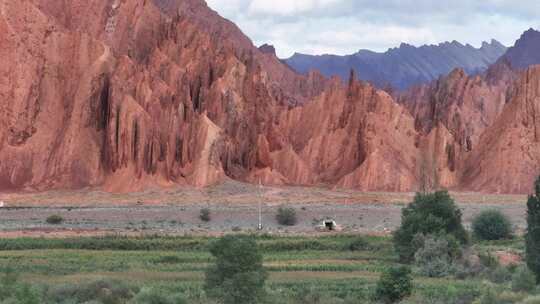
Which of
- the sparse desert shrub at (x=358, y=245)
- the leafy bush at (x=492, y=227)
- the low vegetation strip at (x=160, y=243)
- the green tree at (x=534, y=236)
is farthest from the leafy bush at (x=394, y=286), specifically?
the leafy bush at (x=492, y=227)

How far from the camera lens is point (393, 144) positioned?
4395 inches

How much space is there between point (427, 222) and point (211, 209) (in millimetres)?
30260

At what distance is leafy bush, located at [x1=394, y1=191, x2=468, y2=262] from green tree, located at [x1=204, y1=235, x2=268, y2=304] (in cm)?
1800

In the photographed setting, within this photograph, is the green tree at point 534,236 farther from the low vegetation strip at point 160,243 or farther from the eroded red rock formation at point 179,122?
the eroded red rock formation at point 179,122

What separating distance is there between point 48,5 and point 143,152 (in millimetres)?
29070

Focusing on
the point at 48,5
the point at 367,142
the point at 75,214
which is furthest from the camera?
the point at 48,5

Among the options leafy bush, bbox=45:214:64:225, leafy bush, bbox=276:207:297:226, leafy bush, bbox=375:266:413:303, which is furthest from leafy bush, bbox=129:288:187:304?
leafy bush, bbox=276:207:297:226

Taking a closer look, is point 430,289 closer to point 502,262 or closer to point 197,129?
point 502,262

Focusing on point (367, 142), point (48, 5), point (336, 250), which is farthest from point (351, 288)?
point (48, 5)

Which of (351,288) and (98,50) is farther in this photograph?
(98,50)

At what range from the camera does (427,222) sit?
52.9 metres

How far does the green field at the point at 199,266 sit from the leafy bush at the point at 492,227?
1.54 metres

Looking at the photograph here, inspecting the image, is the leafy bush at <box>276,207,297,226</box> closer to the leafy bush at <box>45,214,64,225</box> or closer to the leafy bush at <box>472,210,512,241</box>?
the leafy bush at <box>472,210,512,241</box>

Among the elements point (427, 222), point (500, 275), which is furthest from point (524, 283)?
point (427, 222)
